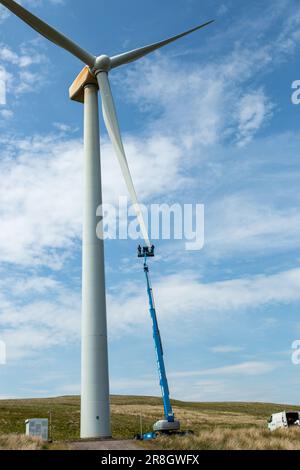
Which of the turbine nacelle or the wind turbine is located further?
the turbine nacelle

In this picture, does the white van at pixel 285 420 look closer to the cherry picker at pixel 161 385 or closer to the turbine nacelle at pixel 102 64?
the cherry picker at pixel 161 385

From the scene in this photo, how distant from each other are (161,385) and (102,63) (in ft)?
80.4

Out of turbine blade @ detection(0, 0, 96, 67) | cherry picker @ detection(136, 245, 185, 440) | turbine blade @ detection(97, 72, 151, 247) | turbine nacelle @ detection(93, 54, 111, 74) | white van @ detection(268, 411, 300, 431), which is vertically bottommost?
white van @ detection(268, 411, 300, 431)

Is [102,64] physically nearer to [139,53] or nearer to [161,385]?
[139,53]

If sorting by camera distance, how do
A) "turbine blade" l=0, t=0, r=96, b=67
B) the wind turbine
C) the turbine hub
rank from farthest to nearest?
1. the turbine hub
2. "turbine blade" l=0, t=0, r=96, b=67
3. the wind turbine

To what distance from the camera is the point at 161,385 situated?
36625mm

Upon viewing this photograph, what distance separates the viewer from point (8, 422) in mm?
58344

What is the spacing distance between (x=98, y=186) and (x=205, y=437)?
18.6m

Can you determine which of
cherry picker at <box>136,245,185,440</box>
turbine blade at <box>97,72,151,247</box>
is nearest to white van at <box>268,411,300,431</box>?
cherry picker at <box>136,245,185,440</box>

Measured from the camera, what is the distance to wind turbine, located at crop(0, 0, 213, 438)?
33.8 m

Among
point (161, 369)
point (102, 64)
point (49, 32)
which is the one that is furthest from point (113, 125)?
point (161, 369)

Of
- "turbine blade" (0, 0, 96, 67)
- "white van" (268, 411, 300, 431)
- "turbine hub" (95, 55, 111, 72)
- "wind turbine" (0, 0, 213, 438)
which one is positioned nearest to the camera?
"wind turbine" (0, 0, 213, 438)

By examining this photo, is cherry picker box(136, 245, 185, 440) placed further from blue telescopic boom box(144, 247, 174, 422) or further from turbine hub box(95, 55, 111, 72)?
turbine hub box(95, 55, 111, 72)
